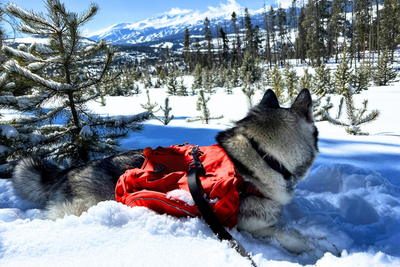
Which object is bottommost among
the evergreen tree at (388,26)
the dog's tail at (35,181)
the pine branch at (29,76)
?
the dog's tail at (35,181)

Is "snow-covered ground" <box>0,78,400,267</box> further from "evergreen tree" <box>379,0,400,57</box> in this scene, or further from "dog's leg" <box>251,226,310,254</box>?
"evergreen tree" <box>379,0,400,57</box>

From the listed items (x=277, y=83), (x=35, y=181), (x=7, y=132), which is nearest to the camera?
(x=35, y=181)

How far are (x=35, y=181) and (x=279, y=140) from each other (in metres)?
2.54

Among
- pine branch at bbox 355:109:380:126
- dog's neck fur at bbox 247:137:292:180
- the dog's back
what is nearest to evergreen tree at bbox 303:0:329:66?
pine branch at bbox 355:109:380:126

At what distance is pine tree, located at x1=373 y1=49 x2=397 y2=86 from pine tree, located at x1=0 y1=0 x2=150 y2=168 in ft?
68.5

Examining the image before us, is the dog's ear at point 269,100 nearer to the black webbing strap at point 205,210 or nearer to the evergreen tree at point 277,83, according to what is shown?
the black webbing strap at point 205,210

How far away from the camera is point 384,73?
16.2 metres

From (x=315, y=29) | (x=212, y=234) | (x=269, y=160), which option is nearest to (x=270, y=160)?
(x=269, y=160)

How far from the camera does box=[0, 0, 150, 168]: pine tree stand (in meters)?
2.43

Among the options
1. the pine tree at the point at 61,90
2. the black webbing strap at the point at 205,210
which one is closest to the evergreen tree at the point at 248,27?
the pine tree at the point at 61,90

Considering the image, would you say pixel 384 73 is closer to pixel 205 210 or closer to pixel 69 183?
pixel 205 210

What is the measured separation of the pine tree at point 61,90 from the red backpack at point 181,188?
1.47m

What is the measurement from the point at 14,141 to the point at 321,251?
3424 mm

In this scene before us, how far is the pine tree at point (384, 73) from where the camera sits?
15972 millimetres
